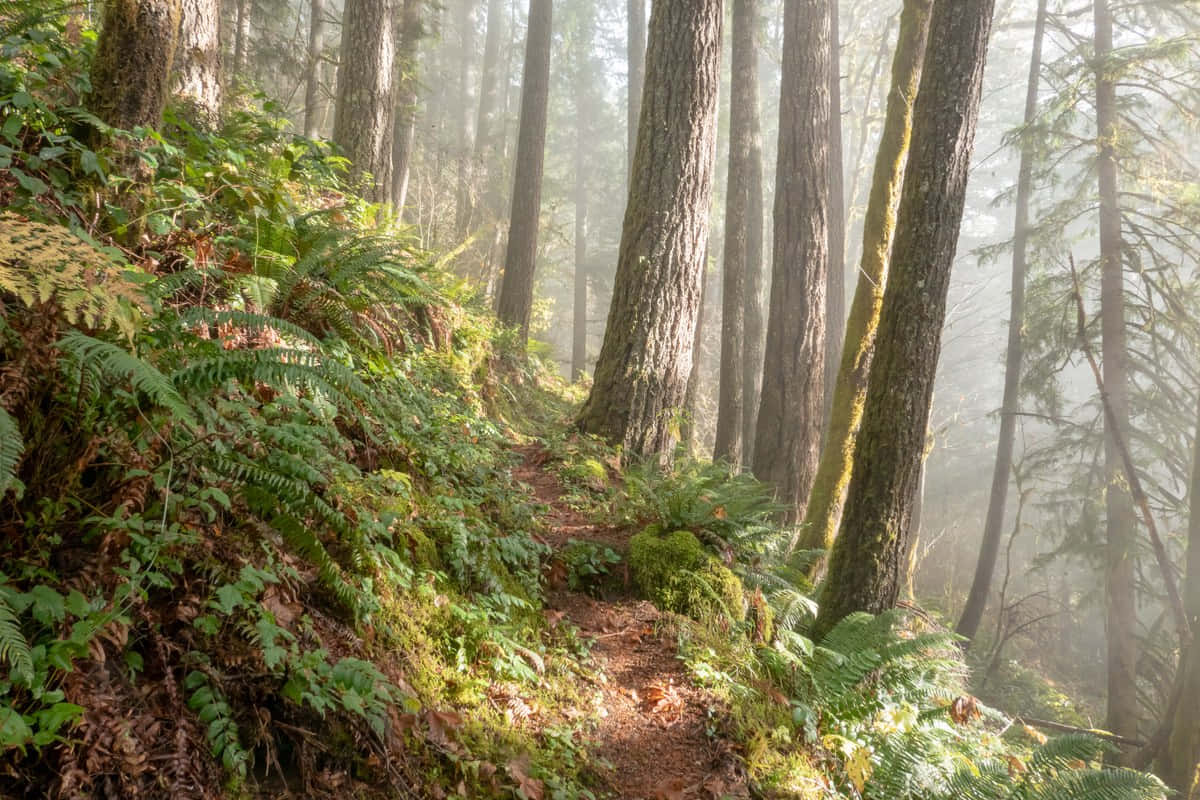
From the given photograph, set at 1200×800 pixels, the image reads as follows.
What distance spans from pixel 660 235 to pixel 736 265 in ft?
16.5

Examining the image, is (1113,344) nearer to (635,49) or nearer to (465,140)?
(635,49)

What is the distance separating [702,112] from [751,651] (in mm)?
5386

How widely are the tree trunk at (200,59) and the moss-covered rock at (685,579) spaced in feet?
15.3

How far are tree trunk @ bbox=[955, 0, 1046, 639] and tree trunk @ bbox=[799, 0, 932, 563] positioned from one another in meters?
8.73

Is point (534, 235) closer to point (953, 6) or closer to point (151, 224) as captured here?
point (953, 6)

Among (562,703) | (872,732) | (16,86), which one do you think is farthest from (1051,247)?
(16,86)

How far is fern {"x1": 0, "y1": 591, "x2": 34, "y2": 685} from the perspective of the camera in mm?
1580

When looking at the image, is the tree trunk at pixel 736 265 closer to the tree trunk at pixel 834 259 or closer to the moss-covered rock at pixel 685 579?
A: the tree trunk at pixel 834 259

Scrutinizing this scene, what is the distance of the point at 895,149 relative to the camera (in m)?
7.20

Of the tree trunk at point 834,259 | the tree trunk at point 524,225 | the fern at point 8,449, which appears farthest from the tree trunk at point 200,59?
the tree trunk at point 834,259

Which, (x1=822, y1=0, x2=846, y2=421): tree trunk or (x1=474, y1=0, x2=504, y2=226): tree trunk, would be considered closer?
(x1=822, y1=0, x2=846, y2=421): tree trunk

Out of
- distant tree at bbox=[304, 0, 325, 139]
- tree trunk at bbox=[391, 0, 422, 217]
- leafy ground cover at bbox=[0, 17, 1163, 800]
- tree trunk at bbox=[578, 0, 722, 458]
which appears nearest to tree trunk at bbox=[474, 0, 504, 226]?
tree trunk at bbox=[391, 0, 422, 217]

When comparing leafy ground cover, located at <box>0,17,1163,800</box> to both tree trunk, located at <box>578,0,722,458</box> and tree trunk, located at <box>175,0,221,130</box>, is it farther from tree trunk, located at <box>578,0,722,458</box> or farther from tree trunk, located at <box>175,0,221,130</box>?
tree trunk, located at <box>578,0,722,458</box>

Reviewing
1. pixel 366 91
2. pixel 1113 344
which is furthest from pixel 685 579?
pixel 1113 344
